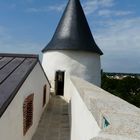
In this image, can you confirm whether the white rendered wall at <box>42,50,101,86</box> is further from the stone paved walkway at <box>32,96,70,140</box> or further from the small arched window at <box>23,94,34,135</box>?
the small arched window at <box>23,94,34,135</box>

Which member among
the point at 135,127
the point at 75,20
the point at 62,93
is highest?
the point at 75,20

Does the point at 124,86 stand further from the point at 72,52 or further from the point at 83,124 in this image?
the point at 83,124

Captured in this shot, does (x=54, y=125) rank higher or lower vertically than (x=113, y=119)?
lower

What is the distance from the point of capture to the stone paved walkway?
8992mm

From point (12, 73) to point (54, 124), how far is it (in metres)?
3.69

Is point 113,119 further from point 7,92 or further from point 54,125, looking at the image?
point 54,125

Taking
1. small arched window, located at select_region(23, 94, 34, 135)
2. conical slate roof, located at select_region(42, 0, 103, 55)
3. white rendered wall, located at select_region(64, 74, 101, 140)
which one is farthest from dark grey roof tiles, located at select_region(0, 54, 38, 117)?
conical slate roof, located at select_region(42, 0, 103, 55)

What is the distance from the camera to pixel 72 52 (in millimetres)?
15641

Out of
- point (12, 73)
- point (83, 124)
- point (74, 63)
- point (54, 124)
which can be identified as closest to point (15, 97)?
point (12, 73)

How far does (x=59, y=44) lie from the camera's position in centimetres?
1593

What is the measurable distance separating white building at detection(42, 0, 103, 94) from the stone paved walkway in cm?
250

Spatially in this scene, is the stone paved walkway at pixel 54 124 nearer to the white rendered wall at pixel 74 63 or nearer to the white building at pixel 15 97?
the white building at pixel 15 97

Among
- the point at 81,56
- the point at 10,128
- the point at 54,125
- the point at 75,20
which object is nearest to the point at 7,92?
the point at 10,128

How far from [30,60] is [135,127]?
7038 mm
